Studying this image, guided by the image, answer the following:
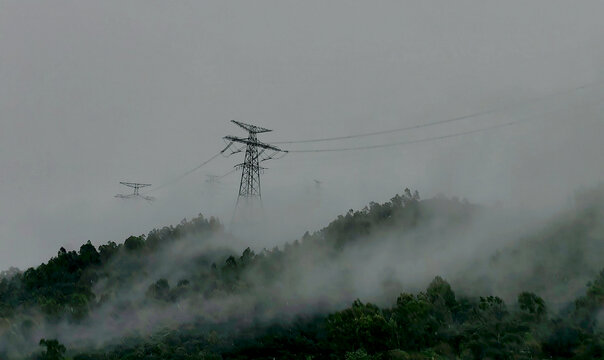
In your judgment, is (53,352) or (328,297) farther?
(328,297)

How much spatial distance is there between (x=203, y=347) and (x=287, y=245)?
58.1 m

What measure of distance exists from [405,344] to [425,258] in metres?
60.5

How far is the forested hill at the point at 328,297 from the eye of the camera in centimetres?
11556

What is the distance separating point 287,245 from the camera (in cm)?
17825

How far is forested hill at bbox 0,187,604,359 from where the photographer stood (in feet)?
379

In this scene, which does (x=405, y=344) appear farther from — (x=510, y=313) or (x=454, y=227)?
(x=454, y=227)

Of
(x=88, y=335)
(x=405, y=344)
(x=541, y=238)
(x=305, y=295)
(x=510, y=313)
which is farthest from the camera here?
(x=541, y=238)

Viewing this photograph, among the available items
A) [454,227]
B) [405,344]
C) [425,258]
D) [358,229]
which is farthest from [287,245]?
[405,344]

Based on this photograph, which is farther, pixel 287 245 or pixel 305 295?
pixel 287 245

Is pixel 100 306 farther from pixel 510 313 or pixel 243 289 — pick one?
pixel 510 313

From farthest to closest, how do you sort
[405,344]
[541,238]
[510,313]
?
[541,238]
[510,313]
[405,344]

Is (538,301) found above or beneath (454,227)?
beneath

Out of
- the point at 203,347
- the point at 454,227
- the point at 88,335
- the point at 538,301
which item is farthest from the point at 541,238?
the point at 88,335

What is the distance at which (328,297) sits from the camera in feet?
498
